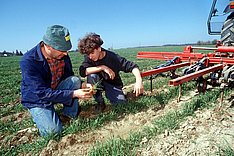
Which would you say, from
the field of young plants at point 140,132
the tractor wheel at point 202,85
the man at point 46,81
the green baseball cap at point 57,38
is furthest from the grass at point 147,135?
the green baseball cap at point 57,38

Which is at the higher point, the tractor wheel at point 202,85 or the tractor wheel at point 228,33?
the tractor wheel at point 228,33

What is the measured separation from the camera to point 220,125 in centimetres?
291

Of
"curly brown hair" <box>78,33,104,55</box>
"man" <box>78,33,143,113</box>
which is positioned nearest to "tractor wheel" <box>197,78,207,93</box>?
"man" <box>78,33,143,113</box>

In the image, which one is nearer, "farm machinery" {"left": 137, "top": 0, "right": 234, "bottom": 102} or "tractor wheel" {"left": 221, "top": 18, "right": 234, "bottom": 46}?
"farm machinery" {"left": 137, "top": 0, "right": 234, "bottom": 102}

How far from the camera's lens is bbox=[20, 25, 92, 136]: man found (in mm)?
2953

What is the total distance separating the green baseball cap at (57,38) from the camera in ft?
9.53

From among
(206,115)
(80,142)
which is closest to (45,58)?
(80,142)

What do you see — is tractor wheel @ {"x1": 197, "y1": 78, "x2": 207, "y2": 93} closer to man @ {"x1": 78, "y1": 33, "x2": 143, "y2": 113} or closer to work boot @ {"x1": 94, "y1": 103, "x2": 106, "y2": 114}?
man @ {"x1": 78, "y1": 33, "x2": 143, "y2": 113}

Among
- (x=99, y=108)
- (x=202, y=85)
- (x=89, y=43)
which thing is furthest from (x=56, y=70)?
(x=202, y=85)

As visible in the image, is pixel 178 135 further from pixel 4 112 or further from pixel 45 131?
pixel 4 112

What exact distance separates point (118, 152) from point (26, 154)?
1.12 meters

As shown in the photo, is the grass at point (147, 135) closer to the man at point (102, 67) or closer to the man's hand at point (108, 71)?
the man at point (102, 67)

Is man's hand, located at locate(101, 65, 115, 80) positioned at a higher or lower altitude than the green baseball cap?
lower

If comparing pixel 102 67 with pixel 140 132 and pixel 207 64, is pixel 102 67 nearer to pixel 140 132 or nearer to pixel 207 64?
pixel 140 132
